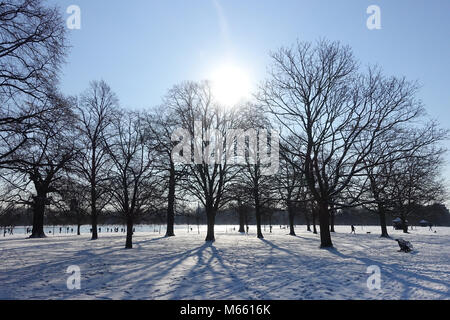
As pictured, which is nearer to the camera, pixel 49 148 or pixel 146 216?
pixel 49 148

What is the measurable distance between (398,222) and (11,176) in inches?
2540

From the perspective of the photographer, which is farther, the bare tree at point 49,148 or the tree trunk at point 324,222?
the tree trunk at point 324,222

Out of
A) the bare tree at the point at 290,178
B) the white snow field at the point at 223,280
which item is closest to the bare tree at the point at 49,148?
the white snow field at the point at 223,280

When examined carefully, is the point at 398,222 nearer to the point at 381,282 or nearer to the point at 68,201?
the point at 381,282

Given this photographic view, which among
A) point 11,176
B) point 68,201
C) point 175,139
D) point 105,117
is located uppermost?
point 105,117

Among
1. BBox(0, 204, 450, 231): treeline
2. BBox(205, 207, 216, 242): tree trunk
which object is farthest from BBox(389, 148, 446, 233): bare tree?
BBox(205, 207, 216, 242): tree trunk

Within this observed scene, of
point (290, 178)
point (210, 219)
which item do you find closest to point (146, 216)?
point (210, 219)

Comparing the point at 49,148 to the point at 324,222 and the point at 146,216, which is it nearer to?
the point at 324,222

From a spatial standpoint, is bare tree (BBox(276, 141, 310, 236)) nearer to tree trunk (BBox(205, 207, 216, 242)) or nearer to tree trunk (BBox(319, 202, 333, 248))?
tree trunk (BBox(319, 202, 333, 248))

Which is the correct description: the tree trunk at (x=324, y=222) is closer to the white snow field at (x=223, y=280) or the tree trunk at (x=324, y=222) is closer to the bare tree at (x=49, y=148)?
the white snow field at (x=223, y=280)

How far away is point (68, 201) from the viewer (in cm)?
1304

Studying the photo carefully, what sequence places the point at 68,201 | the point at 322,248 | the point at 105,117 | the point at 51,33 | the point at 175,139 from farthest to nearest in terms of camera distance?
the point at 105,117, the point at 175,139, the point at 322,248, the point at 68,201, the point at 51,33

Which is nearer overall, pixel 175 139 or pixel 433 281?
pixel 433 281
